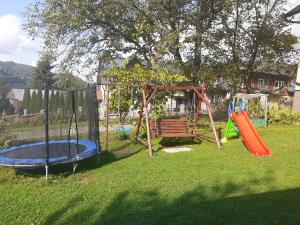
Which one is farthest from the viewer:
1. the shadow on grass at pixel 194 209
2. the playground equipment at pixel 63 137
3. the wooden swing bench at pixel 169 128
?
the wooden swing bench at pixel 169 128

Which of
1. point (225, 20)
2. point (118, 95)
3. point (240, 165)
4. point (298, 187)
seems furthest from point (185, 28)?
point (298, 187)

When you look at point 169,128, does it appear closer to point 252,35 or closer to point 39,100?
point 39,100

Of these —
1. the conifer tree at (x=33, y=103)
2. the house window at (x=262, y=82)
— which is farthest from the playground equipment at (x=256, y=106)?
the house window at (x=262, y=82)

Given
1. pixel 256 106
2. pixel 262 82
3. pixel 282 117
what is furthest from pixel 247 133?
pixel 262 82

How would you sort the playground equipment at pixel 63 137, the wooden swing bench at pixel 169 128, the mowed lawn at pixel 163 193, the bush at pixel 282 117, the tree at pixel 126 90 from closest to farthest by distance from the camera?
1. the mowed lawn at pixel 163 193
2. the playground equipment at pixel 63 137
3. the wooden swing bench at pixel 169 128
4. the tree at pixel 126 90
5. the bush at pixel 282 117

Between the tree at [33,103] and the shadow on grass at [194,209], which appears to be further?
the tree at [33,103]

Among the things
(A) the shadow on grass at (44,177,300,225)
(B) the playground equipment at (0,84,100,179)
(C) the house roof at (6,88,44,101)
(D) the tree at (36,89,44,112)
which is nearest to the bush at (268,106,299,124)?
(B) the playground equipment at (0,84,100,179)

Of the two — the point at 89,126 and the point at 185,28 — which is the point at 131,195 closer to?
the point at 89,126

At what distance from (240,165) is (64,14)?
12.4 m

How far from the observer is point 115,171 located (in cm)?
754

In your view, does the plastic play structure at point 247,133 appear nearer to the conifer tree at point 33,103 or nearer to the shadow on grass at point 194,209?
the shadow on grass at point 194,209

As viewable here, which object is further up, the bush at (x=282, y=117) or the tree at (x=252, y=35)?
the tree at (x=252, y=35)

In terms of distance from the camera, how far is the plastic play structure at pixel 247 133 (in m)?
9.62

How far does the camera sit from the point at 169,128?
10.8m
